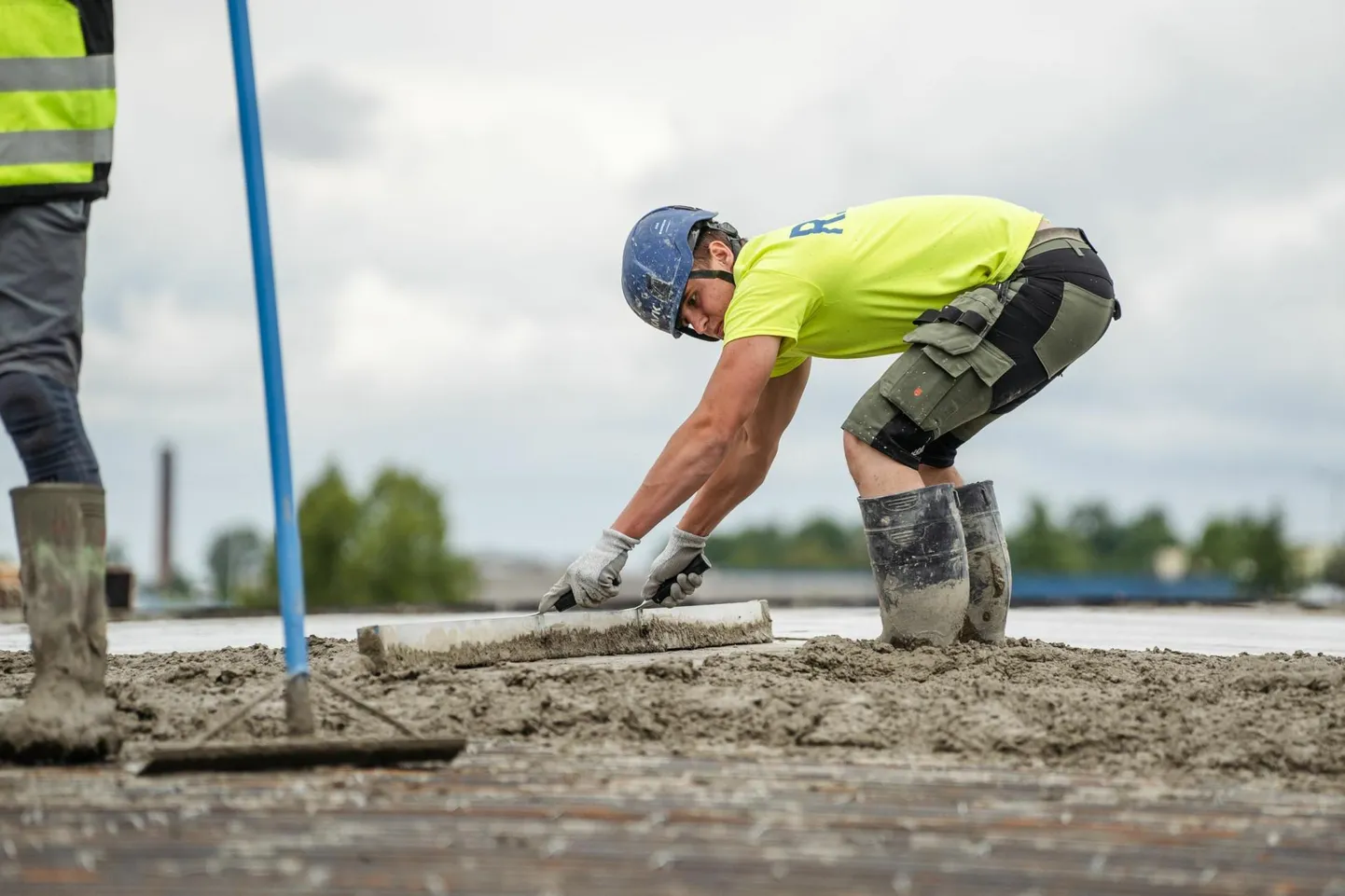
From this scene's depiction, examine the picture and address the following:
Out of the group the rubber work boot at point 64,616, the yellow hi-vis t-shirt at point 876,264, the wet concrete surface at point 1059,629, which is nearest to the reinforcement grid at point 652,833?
the rubber work boot at point 64,616

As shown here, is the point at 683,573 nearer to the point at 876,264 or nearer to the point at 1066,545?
the point at 876,264

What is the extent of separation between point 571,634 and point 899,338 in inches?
49.4

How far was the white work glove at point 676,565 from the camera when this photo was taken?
14.2 feet

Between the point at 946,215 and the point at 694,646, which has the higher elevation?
the point at 946,215

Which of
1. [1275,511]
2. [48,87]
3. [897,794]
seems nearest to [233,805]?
[897,794]

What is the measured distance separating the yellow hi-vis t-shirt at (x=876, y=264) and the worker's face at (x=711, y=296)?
0.20 ft

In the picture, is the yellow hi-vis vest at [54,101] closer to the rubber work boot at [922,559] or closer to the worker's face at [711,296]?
the worker's face at [711,296]

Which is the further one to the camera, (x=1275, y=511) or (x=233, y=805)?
(x=1275, y=511)

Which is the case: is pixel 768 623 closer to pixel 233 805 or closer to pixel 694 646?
pixel 694 646

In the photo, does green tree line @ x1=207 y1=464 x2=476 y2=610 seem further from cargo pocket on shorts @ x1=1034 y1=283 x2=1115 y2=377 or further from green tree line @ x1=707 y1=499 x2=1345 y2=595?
cargo pocket on shorts @ x1=1034 y1=283 x2=1115 y2=377

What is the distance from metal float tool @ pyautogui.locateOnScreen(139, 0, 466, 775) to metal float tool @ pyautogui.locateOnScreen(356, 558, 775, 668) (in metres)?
0.81

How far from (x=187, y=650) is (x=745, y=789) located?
301 centimetres

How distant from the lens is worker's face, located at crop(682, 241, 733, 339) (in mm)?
4000

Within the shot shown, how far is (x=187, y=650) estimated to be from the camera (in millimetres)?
4711
